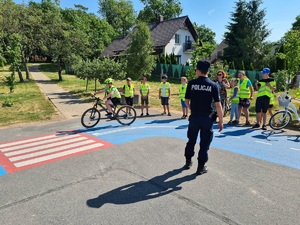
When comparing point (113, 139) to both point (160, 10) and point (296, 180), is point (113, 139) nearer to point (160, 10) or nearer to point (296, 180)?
point (296, 180)

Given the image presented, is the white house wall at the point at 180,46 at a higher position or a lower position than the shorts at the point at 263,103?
higher

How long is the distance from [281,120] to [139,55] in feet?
51.8

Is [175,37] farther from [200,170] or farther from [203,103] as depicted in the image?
[200,170]

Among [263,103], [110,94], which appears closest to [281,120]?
[263,103]

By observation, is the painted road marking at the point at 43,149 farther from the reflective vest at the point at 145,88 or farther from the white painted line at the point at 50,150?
the reflective vest at the point at 145,88

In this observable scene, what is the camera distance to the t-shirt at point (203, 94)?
467 centimetres

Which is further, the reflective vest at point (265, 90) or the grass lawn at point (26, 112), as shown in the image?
the grass lawn at point (26, 112)

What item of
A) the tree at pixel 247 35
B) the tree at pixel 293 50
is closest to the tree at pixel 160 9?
the tree at pixel 247 35

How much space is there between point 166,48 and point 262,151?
107 feet

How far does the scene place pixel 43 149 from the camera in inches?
277

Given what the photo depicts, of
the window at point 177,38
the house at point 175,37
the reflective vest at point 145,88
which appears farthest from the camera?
the window at point 177,38

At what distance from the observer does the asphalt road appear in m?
3.68

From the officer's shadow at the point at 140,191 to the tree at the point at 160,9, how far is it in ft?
208

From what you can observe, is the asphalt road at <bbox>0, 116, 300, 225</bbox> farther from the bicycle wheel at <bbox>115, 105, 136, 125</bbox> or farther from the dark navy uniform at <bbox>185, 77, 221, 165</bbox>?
the bicycle wheel at <bbox>115, 105, 136, 125</bbox>
